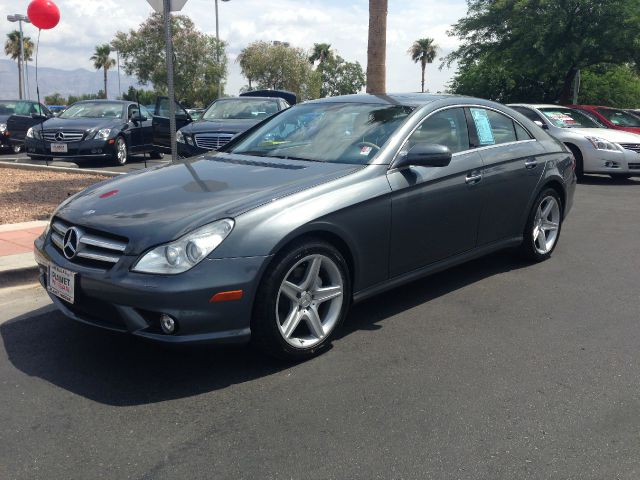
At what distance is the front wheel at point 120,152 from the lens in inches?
512

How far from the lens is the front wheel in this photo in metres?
13.0

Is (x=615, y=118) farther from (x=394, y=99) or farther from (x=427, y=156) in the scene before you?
(x=427, y=156)

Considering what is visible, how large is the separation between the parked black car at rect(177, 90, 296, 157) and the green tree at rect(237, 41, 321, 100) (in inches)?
1661

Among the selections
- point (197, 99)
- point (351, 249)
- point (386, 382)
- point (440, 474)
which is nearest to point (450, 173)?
point (351, 249)

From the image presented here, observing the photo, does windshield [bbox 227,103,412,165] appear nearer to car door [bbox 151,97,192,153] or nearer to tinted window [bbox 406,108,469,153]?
tinted window [bbox 406,108,469,153]

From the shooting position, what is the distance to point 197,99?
43.9 metres

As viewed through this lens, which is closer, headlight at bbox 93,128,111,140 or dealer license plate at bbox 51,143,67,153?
dealer license plate at bbox 51,143,67,153

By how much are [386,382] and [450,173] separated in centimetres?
178

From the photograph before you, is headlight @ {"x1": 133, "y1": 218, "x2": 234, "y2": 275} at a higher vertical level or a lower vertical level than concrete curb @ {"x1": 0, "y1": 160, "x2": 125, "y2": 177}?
higher

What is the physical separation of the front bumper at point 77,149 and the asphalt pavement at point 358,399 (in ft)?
26.6

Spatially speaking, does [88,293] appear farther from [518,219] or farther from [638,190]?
[638,190]

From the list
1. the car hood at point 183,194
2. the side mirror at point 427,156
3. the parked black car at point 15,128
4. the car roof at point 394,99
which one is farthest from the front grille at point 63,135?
the side mirror at point 427,156

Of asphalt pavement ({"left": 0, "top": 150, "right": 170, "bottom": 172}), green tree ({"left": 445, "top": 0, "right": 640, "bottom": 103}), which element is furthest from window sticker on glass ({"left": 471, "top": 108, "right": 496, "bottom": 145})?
green tree ({"left": 445, "top": 0, "right": 640, "bottom": 103})

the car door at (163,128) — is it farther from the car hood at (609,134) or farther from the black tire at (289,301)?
the black tire at (289,301)
